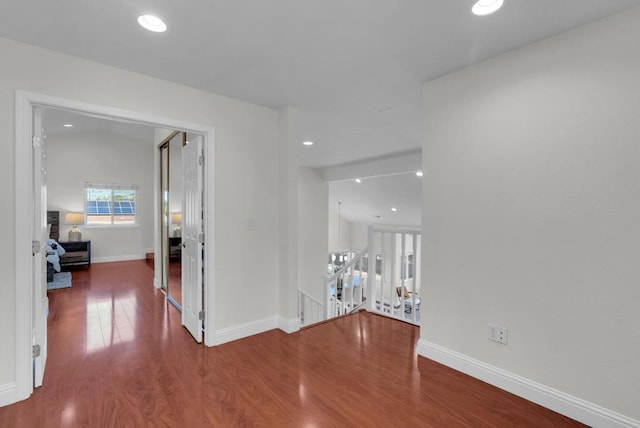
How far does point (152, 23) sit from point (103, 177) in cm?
741

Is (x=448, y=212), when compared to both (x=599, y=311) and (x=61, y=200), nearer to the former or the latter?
(x=599, y=311)

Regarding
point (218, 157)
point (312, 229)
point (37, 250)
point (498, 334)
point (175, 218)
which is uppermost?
point (218, 157)

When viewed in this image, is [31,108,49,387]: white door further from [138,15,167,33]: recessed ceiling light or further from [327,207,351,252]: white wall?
[327,207,351,252]: white wall

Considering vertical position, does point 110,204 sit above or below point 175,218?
above

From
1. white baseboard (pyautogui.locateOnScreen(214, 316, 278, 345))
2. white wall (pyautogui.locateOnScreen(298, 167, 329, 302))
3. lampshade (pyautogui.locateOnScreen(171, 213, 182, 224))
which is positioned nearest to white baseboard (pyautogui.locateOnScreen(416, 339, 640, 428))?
white baseboard (pyautogui.locateOnScreen(214, 316, 278, 345))

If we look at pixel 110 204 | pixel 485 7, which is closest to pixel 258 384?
pixel 485 7

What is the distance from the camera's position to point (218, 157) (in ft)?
9.41

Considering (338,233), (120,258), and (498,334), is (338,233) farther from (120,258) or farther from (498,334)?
(498,334)

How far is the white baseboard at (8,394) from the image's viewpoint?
193 cm

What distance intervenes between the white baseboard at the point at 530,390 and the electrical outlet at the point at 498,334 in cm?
21

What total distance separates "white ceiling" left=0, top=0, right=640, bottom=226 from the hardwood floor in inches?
92.9

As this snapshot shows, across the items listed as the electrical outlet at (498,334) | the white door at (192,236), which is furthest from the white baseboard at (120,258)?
the electrical outlet at (498,334)

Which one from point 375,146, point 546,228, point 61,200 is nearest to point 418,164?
point 375,146

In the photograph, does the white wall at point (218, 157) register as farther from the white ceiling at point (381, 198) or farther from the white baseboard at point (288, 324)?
the white ceiling at point (381, 198)
